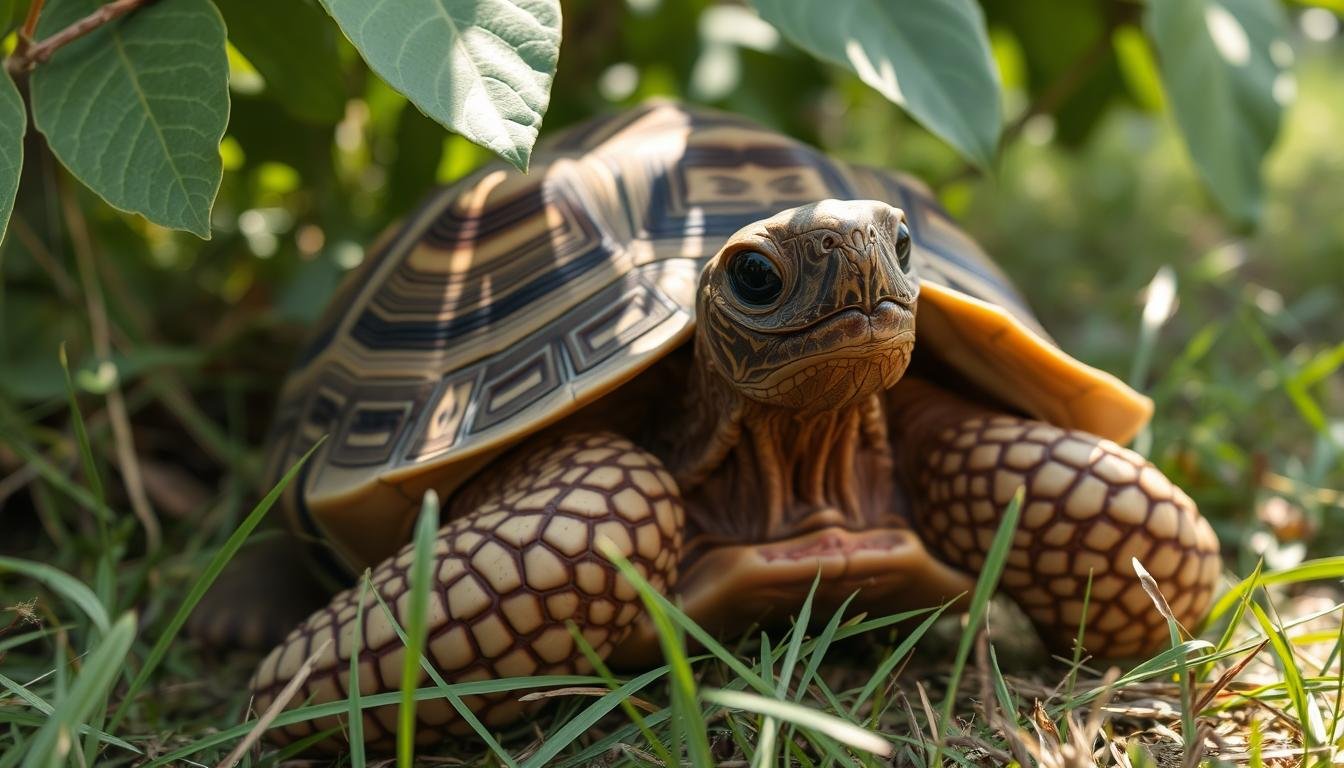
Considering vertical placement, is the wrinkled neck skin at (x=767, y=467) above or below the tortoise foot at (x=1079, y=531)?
above

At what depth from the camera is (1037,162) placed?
5863 mm

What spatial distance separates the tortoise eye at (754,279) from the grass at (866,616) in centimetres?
44

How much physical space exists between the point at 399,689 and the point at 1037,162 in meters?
5.14

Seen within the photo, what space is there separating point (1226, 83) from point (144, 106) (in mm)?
2061

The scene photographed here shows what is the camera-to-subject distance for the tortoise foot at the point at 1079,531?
5.82 feet

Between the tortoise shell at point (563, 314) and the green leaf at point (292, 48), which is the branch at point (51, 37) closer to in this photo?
the green leaf at point (292, 48)

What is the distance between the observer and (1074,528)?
1.79 m

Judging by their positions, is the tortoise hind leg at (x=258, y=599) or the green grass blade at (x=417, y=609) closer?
the green grass blade at (x=417, y=609)

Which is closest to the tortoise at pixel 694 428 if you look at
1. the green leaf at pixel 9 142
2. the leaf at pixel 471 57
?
the leaf at pixel 471 57

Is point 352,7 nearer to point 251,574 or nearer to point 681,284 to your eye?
point 681,284

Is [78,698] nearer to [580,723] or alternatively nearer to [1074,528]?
[580,723]

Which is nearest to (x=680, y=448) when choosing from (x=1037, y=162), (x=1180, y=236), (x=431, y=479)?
(x=431, y=479)

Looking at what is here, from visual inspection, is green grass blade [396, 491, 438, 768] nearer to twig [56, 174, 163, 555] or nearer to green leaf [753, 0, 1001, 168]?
green leaf [753, 0, 1001, 168]

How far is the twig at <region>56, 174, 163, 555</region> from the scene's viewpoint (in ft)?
7.75
